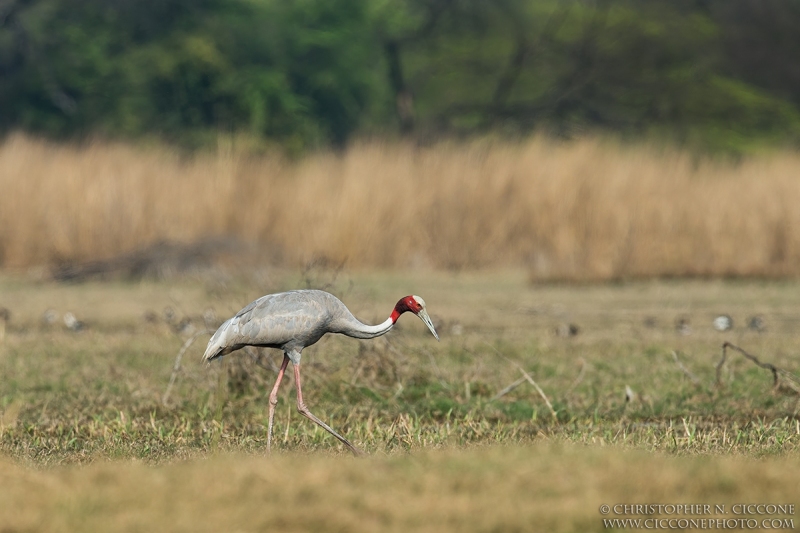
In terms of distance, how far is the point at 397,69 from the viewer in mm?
29781

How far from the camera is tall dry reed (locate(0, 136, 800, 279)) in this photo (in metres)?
14.0

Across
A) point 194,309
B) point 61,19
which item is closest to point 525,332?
point 194,309

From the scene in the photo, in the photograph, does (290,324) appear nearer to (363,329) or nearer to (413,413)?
(363,329)

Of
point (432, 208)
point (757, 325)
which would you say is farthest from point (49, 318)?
point (432, 208)

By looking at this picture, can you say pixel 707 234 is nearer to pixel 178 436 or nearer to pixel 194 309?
pixel 194 309

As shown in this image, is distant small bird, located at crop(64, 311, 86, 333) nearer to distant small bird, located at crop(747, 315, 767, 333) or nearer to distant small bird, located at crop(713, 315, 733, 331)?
distant small bird, located at crop(713, 315, 733, 331)

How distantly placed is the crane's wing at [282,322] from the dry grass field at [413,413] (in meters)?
0.34

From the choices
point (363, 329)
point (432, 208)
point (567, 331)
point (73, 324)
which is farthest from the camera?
point (432, 208)

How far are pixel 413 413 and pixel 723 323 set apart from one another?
4.05 meters

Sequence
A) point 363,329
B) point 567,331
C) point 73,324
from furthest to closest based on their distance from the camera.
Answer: point 73,324, point 567,331, point 363,329

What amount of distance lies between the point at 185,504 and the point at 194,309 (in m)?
7.57

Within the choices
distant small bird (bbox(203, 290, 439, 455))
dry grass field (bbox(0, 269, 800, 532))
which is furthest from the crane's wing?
dry grass field (bbox(0, 269, 800, 532))

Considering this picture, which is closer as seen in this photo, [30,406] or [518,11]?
[30,406]

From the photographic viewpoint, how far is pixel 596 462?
12.9 ft
